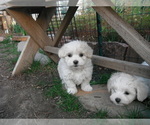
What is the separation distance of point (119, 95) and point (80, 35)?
84.9 inches

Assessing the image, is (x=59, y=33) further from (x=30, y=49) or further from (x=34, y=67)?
(x=34, y=67)

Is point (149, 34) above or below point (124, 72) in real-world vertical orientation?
above

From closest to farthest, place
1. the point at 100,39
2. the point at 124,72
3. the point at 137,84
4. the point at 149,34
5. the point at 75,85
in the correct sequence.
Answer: the point at 137,84, the point at 124,72, the point at 75,85, the point at 149,34, the point at 100,39

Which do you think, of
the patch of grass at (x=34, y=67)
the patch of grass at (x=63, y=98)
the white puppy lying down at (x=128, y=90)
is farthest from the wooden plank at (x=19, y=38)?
the white puppy lying down at (x=128, y=90)

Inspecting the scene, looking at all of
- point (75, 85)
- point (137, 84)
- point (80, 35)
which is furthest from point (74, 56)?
point (80, 35)

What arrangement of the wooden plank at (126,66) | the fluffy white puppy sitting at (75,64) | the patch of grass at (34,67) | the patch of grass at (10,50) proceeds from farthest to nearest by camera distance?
the patch of grass at (10,50), the patch of grass at (34,67), the fluffy white puppy sitting at (75,64), the wooden plank at (126,66)

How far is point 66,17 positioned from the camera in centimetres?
279

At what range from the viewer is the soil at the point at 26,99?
1883 millimetres

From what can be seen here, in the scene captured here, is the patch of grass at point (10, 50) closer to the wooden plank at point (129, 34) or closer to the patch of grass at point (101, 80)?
the patch of grass at point (101, 80)

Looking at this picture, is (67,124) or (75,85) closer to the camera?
(67,124)

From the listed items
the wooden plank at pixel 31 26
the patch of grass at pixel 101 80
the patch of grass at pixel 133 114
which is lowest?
the patch of grass at pixel 101 80

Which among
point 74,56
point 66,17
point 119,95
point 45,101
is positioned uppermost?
point 66,17

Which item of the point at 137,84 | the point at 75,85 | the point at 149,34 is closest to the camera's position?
the point at 137,84

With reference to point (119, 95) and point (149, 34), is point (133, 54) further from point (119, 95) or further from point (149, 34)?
point (119, 95)
